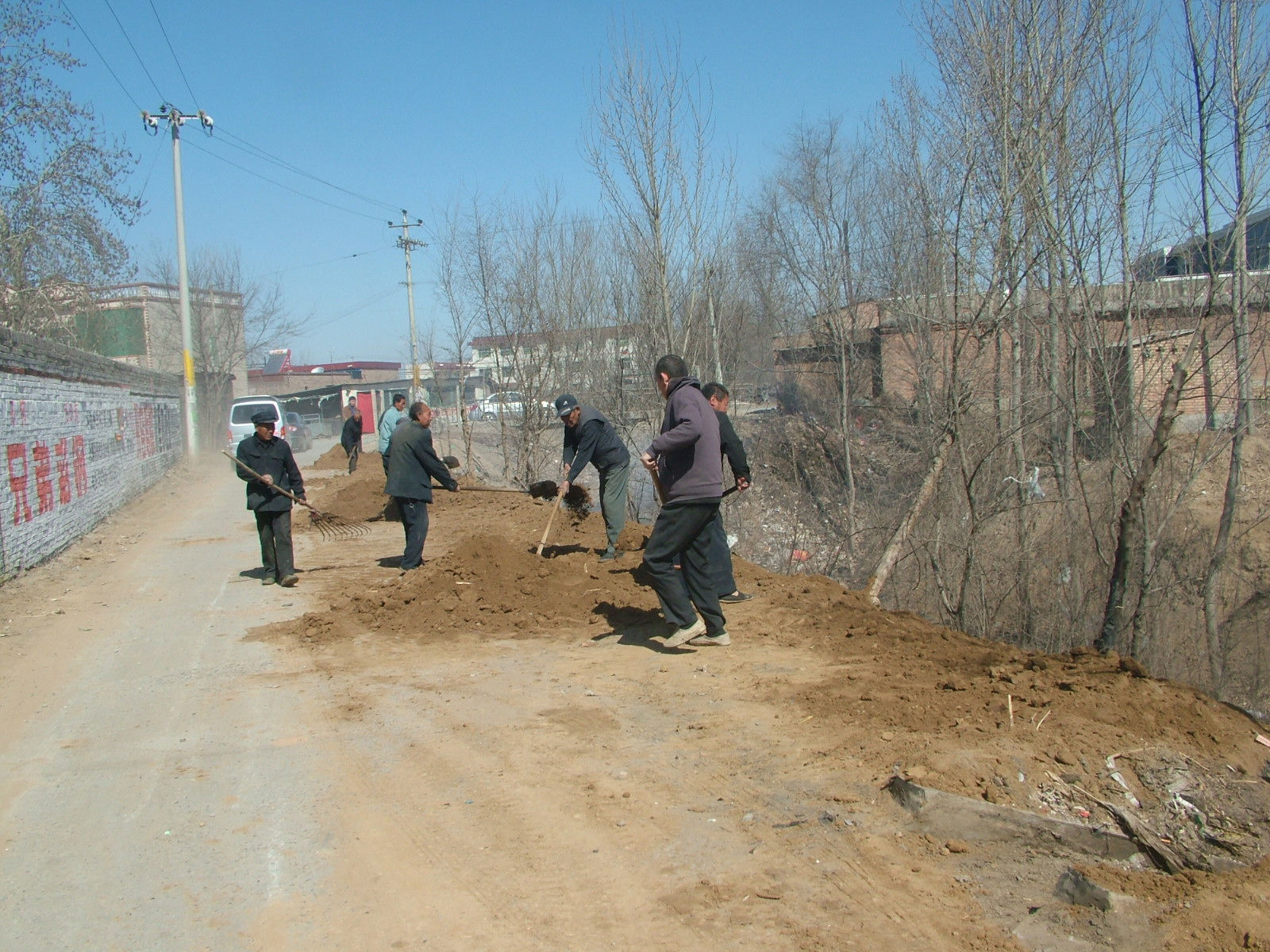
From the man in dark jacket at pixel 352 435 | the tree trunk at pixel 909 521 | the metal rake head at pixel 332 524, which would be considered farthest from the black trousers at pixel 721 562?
the man in dark jacket at pixel 352 435

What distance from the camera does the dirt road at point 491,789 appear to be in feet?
10.4

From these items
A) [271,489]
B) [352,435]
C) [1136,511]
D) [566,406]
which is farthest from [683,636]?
[352,435]

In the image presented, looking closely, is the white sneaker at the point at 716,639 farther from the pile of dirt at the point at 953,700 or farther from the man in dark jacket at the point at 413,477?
the man in dark jacket at the point at 413,477

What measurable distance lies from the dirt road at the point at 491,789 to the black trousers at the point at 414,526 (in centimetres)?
155

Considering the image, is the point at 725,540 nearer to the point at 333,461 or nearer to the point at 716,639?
the point at 716,639

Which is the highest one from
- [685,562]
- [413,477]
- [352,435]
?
[352,435]

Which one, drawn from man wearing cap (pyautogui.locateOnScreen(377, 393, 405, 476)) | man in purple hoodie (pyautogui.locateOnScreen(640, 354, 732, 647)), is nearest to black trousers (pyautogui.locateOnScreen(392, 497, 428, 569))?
man in purple hoodie (pyautogui.locateOnScreen(640, 354, 732, 647))

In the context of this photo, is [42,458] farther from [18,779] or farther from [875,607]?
[875,607]

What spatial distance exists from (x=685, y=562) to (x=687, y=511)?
13.6 inches

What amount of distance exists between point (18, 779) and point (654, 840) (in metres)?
3.31

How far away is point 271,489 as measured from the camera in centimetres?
934

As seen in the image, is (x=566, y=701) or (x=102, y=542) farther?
(x=102, y=542)

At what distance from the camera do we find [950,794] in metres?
3.61

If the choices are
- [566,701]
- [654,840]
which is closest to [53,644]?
[566,701]
